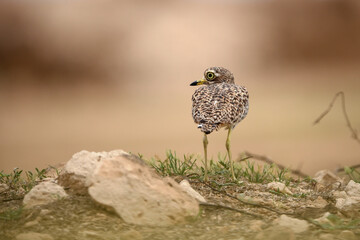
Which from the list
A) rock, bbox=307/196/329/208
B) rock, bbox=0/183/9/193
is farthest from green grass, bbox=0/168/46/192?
rock, bbox=307/196/329/208

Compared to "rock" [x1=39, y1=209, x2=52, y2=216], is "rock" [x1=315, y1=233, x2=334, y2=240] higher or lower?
lower

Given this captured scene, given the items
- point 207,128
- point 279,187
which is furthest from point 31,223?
point 279,187

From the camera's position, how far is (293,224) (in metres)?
3.18

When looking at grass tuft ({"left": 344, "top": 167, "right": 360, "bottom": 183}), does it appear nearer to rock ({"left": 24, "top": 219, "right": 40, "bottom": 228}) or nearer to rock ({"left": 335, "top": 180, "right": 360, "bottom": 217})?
rock ({"left": 335, "top": 180, "right": 360, "bottom": 217})

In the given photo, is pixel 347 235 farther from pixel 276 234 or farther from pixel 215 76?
pixel 215 76

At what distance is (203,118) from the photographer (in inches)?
149

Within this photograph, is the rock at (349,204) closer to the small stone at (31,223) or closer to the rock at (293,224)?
the rock at (293,224)

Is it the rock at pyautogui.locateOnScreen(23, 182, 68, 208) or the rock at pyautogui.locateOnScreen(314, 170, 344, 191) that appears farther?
the rock at pyautogui.locateOnScreen(314, 170, 344, 191)

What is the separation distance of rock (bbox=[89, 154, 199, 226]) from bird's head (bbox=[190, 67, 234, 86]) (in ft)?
6.60

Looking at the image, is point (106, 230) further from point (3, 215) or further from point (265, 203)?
point (265, 203)

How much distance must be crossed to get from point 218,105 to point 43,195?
4.82 feet

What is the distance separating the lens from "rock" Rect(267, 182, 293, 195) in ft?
12.9

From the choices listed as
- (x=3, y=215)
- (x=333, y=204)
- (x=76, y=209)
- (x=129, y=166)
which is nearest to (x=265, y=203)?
(x=333, y=204)

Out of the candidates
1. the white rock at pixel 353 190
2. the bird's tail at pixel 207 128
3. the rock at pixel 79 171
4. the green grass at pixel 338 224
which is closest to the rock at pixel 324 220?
the green grass at pixel 338 224
